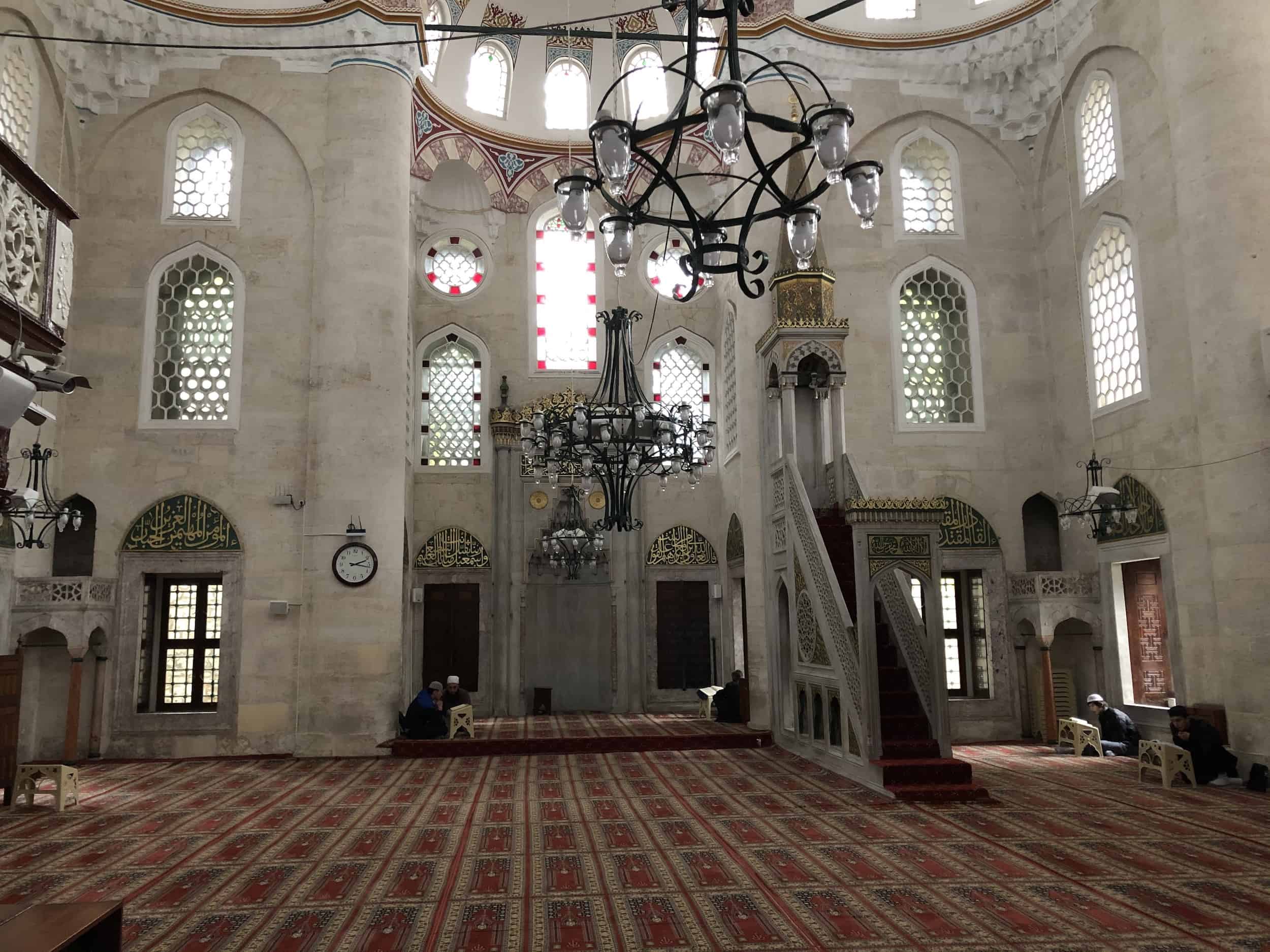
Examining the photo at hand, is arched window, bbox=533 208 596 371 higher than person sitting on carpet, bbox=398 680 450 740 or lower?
higher

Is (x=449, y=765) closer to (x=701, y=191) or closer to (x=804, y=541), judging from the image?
(x=804, y=541)

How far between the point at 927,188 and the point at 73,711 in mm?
9646

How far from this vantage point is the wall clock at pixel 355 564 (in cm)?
914

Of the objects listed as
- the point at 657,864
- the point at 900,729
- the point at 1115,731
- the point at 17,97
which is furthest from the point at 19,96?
the point at 1115,731

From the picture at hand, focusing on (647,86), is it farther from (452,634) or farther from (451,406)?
(452,634)

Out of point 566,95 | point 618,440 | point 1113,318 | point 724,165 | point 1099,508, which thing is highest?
point 566,95

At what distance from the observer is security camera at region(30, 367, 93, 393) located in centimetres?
387

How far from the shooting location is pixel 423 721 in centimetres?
913

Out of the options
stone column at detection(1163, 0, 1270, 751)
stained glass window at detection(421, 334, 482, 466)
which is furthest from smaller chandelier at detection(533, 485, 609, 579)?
stone column at detection(1163, 0, 1270, 751)

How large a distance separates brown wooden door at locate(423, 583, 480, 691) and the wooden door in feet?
7.41

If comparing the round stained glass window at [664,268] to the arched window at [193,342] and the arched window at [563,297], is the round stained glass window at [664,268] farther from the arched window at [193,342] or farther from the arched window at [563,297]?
the arched window at [193,342]

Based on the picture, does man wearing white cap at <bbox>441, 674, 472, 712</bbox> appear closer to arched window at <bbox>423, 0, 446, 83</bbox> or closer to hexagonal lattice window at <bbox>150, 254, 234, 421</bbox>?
hexagonal lattice window at <bbox>150, 254, 234, 421</bbox>

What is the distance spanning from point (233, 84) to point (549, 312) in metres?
4.59

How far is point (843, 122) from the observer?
4.22 metres
